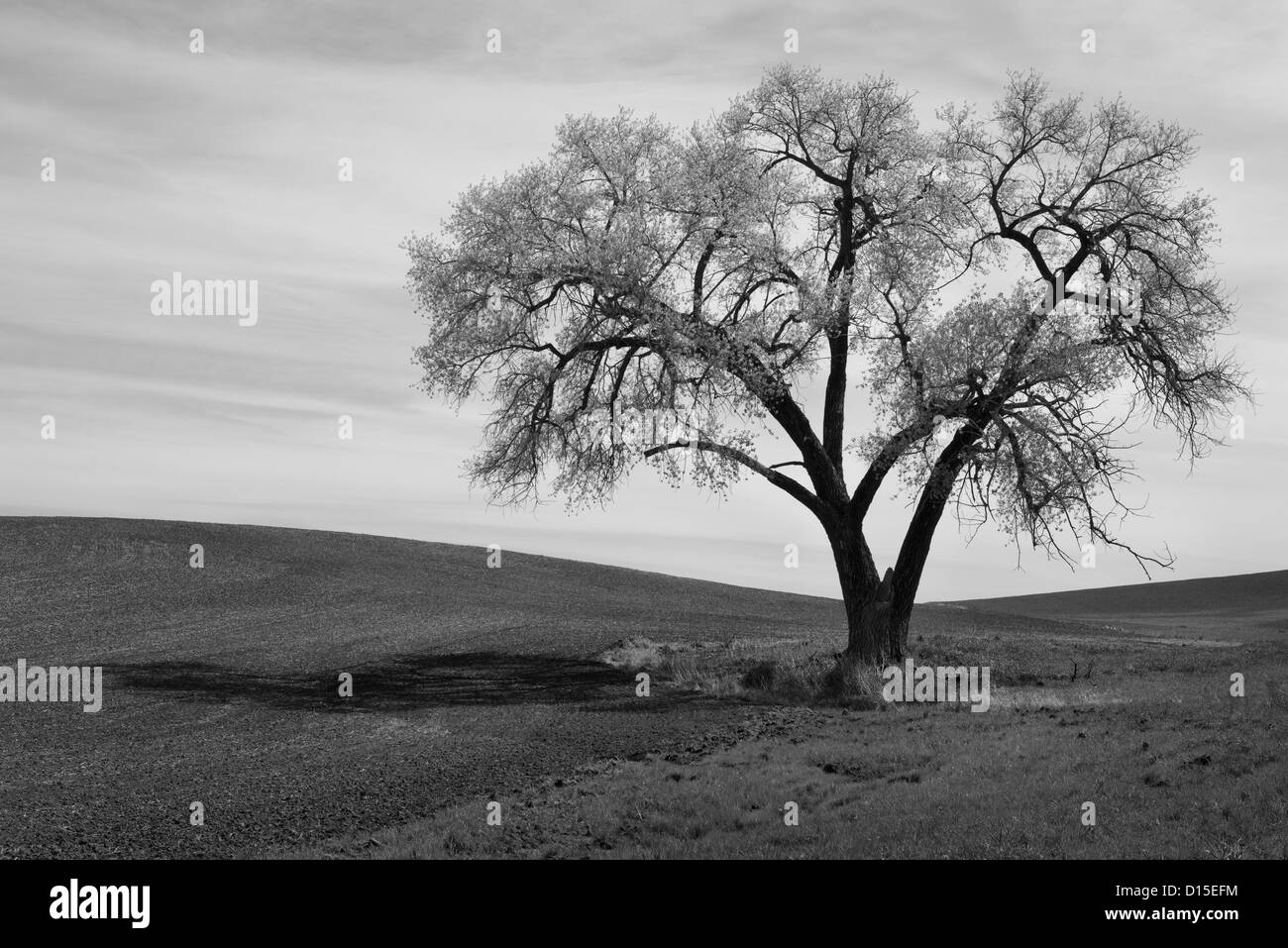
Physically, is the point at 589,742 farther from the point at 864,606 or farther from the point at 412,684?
the point at 864,606

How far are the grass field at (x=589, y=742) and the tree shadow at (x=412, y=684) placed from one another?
0.16 metres

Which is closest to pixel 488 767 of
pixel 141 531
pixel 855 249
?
pixel 855 249

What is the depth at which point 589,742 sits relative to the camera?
17.5 metres

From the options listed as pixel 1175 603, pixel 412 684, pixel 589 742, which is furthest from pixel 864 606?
pixel 1175 603

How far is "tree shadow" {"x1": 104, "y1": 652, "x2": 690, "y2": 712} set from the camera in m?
22.6

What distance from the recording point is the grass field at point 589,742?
11.6m

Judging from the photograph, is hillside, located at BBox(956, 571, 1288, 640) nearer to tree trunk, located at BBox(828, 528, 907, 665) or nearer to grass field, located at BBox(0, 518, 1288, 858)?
grass field, located at BBox(0, 518, 1288, 858)

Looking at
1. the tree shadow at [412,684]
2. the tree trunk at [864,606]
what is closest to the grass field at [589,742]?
the tree shadow at [412,684]

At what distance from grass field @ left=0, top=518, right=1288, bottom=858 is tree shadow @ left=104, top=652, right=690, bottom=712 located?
0.51 ft

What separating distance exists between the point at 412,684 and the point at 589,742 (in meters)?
9.13

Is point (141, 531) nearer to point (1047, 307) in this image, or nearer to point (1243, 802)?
point (1047, 307)

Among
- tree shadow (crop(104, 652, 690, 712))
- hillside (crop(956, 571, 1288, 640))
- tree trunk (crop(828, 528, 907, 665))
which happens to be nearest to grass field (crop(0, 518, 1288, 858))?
tree shadow (crop(104, 652, 690, 712))

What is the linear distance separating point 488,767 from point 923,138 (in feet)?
65.1
